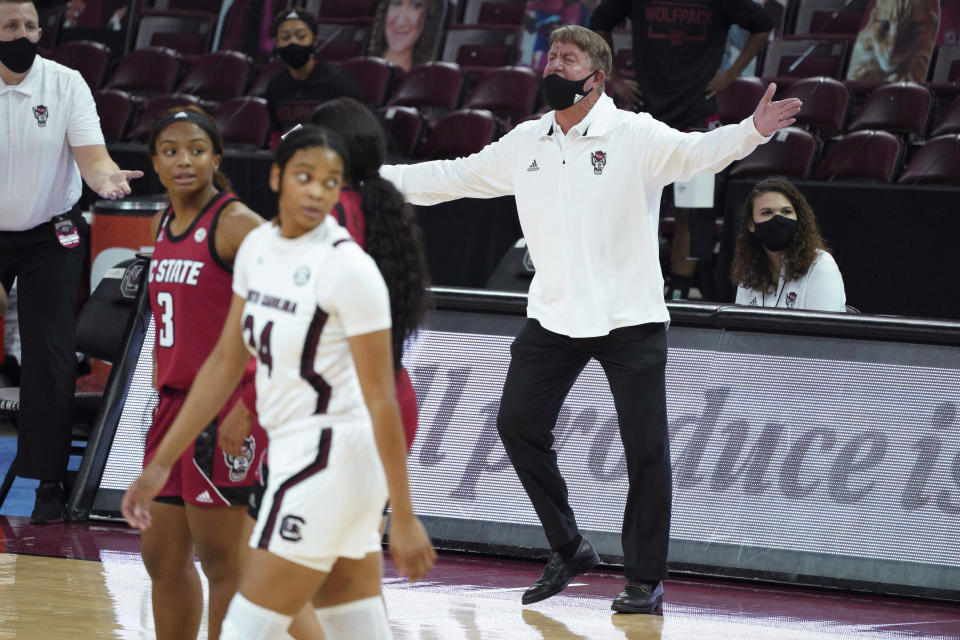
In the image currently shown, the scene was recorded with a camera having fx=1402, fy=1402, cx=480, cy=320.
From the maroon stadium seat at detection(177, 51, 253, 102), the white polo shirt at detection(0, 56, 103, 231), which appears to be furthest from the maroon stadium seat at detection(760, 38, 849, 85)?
the white polo shirt at detection(0, 56, 103, 231)

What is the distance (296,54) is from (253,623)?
675 centimetres

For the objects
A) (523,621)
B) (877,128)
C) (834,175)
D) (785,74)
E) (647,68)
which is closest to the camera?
(523,621)

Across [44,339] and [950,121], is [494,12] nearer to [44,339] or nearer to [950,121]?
[950,121]

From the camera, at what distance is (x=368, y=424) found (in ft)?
9.25

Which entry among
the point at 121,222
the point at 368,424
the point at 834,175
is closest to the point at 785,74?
the point at 834,175

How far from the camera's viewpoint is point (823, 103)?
373 inches

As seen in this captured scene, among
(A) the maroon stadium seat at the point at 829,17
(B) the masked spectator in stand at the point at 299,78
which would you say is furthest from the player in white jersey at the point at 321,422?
(A) the maroon stadium seat at the point at 829,17

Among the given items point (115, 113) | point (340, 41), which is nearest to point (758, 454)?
point (115, 113)

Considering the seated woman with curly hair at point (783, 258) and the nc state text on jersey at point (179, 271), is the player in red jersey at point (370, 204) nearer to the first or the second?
the nc state text on jersey at point (179, 271)

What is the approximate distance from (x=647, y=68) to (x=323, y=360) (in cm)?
532

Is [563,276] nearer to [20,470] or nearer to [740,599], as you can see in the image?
[740,599]

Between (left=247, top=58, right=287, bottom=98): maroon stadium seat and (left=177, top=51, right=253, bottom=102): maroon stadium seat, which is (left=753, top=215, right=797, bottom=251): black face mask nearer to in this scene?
(left=247, top=58, right=287, bottom=98): maroon stadium seat

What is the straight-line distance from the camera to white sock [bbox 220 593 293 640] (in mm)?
2752

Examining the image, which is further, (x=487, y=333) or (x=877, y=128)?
(x=877, y=128)
